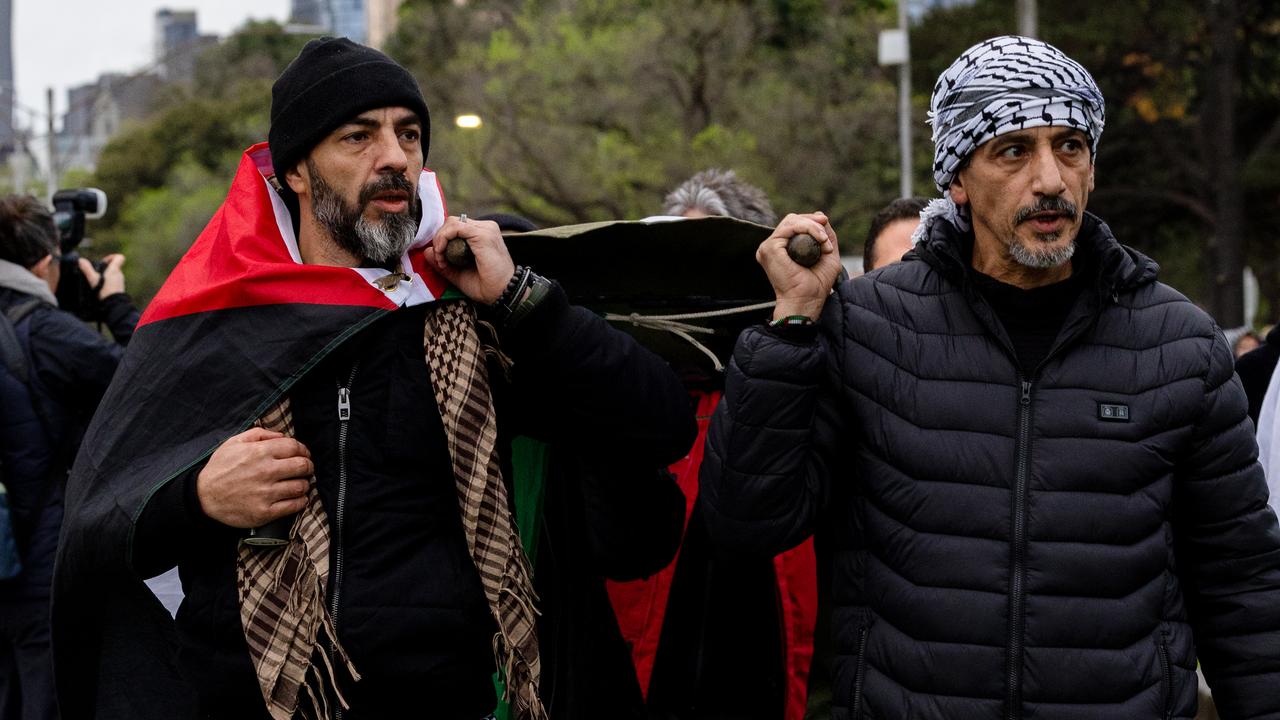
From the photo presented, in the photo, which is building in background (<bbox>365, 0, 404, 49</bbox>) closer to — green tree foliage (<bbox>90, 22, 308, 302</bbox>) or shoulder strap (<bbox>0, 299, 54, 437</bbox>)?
green tree foliage (<bbox>90, 22, 308, 302</bbox>)

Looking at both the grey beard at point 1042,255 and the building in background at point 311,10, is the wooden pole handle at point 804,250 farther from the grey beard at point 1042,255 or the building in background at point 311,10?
the building in background at point 311,10

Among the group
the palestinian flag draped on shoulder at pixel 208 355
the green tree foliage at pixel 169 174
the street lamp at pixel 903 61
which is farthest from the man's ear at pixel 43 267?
the green tree foliage at pixel 169 174

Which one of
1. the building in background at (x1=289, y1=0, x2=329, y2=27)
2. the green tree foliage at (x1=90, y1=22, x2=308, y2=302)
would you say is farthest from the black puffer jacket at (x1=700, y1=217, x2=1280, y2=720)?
the building in background at (x1=289, y1=0, x2=329, y2=27)

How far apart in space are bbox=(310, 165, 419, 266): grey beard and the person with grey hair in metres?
1.98

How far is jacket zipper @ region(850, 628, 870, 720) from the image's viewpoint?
2.46 meters

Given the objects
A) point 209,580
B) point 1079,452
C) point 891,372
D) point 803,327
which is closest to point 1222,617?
point 1079,452

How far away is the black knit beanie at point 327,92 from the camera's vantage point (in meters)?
2.75

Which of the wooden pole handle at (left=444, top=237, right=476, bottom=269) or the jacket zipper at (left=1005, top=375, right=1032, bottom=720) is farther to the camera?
the wooden pole handle at (left=444, top=237, right=476, bottom=269)

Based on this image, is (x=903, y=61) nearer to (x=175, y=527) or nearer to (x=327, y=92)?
(x=327, y=92)

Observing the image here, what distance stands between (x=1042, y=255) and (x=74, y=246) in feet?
13.9

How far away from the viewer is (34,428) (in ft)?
15.3

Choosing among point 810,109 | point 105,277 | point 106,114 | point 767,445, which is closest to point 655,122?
point 810,109

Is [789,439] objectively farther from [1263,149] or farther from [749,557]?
[1263,149]

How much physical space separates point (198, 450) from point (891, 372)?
1.26m
